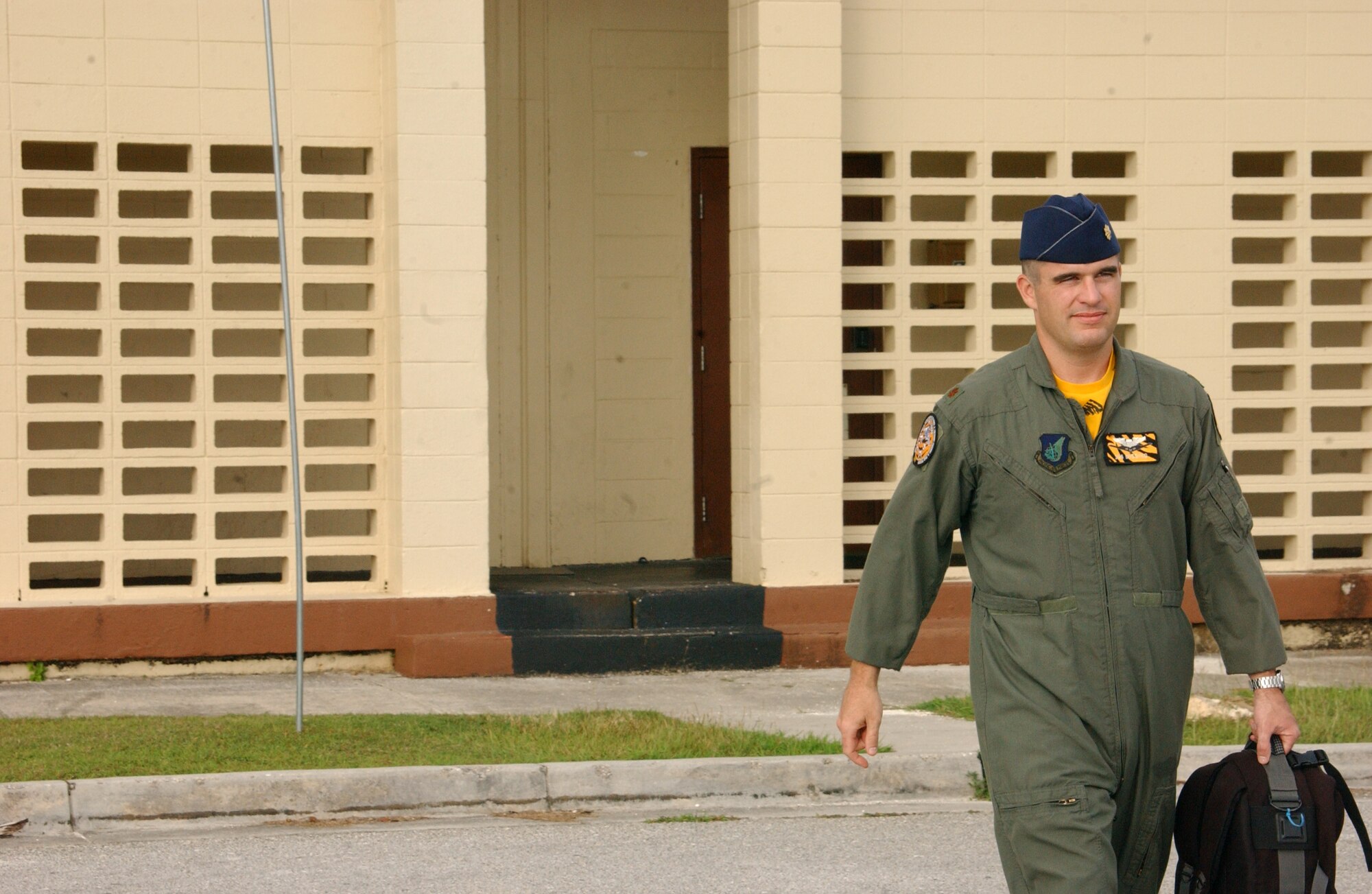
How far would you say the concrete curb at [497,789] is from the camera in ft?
24.7

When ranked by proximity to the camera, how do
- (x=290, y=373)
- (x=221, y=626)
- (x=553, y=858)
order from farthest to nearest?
(x=221, y=626) → (x=290, y=373) → (x=553, y=858)

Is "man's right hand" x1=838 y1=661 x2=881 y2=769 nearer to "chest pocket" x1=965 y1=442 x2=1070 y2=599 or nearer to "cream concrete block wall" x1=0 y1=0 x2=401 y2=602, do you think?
"chest pocket" x1=965 y1=442 x2=1070 y2=599

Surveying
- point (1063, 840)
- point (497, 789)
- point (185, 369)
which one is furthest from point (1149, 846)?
point (185, 369)

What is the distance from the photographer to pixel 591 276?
1311cm

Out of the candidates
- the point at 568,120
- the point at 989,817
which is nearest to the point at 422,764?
the point at 989,817

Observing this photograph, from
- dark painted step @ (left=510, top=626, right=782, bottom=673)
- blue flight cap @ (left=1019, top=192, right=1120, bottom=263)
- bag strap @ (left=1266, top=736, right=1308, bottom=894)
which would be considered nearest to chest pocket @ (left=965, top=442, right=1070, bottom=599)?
blue flight cap @ (left=1019, top=192, right=1120, bottom=263)

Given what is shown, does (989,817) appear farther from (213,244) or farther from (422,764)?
(213,244)

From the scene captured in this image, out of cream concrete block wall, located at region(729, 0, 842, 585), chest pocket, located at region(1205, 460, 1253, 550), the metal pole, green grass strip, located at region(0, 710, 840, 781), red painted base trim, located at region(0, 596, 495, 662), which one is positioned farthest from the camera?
cream concrete block wall, located at region(729, 0, 842, 585)

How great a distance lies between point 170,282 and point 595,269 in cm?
328

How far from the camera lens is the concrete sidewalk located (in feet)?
25.1

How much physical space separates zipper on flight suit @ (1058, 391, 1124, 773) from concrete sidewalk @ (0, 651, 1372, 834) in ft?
13.1

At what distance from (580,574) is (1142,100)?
474 centimetres

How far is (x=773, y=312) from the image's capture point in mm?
11289

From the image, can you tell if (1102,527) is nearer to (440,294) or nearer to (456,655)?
(456,655)
